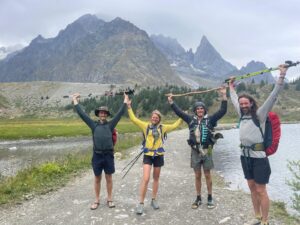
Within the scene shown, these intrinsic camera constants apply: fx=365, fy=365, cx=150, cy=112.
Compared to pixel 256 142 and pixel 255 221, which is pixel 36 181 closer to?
pixel 255 221

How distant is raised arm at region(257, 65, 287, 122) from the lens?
29.7 feet

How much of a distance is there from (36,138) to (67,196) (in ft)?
164

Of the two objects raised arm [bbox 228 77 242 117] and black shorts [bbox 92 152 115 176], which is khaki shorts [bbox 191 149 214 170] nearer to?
raised arm [bbox 228 77 242 117]

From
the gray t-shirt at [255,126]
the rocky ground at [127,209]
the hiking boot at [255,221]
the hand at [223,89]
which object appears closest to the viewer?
the gray t-shirt at [255,126]

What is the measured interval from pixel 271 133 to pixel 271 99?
880mm

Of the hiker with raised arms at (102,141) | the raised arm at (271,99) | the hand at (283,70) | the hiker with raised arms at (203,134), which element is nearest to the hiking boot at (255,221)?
the hiker with raised arms at (203,134)

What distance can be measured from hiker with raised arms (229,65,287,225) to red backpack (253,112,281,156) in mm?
84

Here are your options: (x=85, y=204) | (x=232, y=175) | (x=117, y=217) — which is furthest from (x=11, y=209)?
(x=232, y=175)

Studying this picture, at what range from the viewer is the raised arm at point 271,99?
9.05m

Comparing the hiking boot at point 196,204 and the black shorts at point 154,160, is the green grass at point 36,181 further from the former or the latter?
the hiking boot at point 196,204

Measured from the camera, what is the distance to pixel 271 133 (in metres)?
9.42

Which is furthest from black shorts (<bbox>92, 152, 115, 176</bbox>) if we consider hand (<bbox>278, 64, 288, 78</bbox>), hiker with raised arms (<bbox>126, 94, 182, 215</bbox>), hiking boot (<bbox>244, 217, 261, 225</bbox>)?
hand (<bbox>278, 64, 288, 78</bbox>)

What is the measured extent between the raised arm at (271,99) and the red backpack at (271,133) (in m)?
0.21

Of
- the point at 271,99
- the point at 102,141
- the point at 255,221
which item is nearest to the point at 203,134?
the point at 271,99
